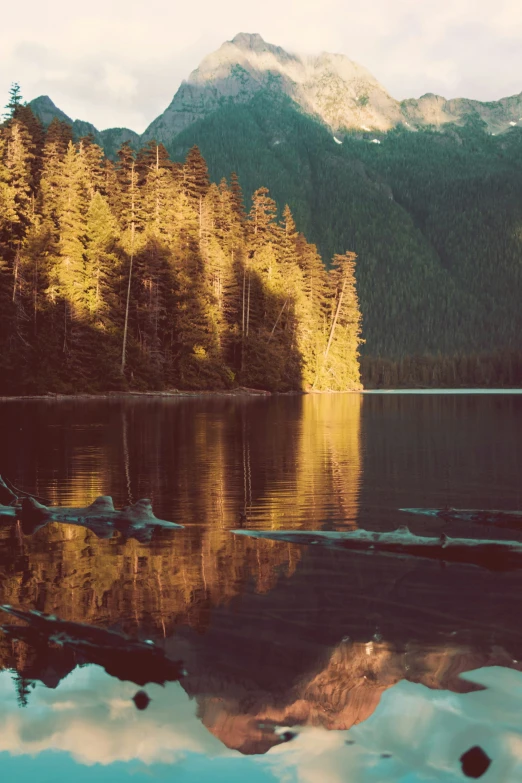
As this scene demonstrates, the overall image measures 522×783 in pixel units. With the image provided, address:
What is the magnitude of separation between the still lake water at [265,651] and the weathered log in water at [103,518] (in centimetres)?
25

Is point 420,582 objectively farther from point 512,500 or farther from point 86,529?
point 512,500

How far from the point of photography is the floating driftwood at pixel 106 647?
244 inches

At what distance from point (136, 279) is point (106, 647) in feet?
208

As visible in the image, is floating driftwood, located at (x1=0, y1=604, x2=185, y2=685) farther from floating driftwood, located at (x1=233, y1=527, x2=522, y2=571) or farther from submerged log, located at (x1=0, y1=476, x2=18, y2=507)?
submerged log, located at (x1=0, y1=476, x2=18, y2=507)

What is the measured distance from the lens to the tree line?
59812mm

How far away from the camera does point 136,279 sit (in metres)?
67.8

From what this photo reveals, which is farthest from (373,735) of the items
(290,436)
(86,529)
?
(290,436)

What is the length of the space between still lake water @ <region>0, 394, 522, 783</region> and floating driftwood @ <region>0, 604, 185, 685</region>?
0.39 ft

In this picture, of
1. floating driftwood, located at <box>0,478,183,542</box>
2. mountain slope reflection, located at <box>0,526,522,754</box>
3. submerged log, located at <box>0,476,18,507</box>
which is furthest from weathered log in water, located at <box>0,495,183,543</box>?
mountain slope reflection, located at <box>0,526,522,754</box>

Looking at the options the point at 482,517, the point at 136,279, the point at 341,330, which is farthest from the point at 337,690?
the point at 341,330

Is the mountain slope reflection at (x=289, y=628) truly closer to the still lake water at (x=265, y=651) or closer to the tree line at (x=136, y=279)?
the still lake water at (x=265, y=651)

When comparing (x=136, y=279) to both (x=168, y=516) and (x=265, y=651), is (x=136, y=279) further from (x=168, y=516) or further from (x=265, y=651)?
(x=265, y=651)

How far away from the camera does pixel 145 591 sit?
842cm

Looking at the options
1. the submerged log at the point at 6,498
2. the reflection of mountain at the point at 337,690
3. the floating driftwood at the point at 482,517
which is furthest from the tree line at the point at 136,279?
the reflection of mountain at the point at 337,690
